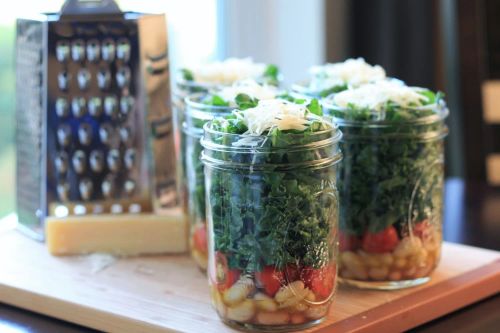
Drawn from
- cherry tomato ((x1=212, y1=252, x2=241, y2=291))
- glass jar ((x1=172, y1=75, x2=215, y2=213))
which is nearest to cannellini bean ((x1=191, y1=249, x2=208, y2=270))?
glass jar ((x1=172, y1=75, x2=215, y2=213))

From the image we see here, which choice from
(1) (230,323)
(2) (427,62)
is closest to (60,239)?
(1) (230,323)

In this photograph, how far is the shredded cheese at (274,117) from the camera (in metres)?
1.02

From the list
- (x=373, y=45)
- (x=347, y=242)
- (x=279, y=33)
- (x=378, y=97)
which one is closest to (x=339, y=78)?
(x=378, y=97)

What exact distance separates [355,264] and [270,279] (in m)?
0.22

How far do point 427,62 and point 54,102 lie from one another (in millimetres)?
1414

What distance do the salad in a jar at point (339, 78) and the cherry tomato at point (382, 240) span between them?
23 centimetres

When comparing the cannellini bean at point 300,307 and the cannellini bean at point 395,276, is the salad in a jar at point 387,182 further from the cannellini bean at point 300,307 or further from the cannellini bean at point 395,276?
the cannellini bean at point 300,307

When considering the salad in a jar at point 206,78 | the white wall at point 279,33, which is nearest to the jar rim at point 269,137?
the salad in a jar at point 206,78

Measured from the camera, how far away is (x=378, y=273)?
1211mm

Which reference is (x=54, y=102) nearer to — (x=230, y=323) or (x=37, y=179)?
(x=37, y=179)

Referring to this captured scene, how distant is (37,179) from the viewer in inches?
58.5

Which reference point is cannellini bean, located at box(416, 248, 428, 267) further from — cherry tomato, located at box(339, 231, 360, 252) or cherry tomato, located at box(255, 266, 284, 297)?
cherry tomato, located at box(255, 266, 284, 297)

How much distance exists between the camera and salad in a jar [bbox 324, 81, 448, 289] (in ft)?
3.88

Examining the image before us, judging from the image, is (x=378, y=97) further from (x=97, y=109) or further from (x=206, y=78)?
(x=97, y=109)
